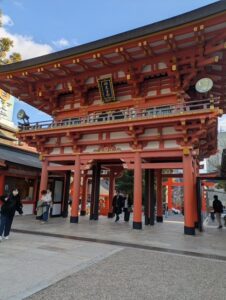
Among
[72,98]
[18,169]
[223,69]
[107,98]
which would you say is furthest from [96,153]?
[223,69]

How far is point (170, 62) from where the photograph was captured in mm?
11547

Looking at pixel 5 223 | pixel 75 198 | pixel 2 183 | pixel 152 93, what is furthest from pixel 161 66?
pixel 2 183

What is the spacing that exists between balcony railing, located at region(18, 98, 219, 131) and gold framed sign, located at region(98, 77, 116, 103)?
31.9 inches

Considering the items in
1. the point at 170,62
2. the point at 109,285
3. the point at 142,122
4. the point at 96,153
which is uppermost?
the point at 170,62

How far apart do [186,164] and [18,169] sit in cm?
1121

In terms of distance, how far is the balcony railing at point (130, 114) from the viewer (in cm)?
1091

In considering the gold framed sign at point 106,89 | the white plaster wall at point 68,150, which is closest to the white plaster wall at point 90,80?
the gold framed sign at point 106,89

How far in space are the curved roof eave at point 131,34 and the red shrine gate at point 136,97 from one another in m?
0.04

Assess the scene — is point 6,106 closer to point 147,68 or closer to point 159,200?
point 147,68

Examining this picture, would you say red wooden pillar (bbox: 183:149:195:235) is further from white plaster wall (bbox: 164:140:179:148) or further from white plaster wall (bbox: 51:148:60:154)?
white plaster wall (bbox: 51:148:60:154)

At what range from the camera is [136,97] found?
1298 cm

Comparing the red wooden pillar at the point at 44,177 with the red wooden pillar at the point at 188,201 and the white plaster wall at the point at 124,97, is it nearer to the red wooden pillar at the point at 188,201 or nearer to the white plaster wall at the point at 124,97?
the white plaster wall at the point at 124,97

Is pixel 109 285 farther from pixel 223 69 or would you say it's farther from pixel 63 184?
pixel 63 184

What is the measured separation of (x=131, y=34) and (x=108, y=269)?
946 centimetres
